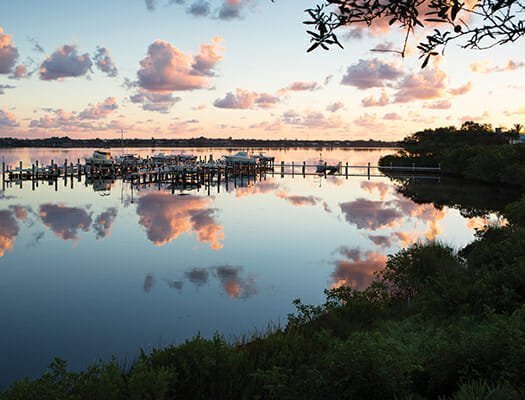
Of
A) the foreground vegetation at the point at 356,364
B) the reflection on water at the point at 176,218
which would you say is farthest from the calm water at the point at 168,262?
the foreground vegetation at the point at 356,364

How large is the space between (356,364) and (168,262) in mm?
11812

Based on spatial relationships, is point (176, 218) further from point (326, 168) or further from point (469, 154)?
point (326, 168)

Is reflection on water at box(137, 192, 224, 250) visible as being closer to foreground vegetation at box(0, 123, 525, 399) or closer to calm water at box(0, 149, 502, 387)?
calm water at box(0, 149, 502, 387)

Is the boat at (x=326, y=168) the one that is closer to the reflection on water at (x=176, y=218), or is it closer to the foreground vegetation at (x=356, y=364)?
the reflection on water at (x=176, y=218)

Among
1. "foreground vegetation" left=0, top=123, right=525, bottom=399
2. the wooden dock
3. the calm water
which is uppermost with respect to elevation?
the wooden dock

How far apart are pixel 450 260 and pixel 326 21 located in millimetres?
11287

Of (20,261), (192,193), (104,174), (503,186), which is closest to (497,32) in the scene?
(20,261)

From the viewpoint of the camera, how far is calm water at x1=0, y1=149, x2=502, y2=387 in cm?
1041

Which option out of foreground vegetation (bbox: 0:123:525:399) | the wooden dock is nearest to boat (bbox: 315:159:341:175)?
the wooden dock

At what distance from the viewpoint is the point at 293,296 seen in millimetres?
12984

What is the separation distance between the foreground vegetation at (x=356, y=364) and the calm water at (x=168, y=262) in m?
2.92

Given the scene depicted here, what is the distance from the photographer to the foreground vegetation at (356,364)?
5270 millimetres

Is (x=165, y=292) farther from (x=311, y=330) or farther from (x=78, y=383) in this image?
(x=78, y=383)

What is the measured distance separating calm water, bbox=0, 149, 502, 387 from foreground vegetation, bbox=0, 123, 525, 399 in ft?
9.57
